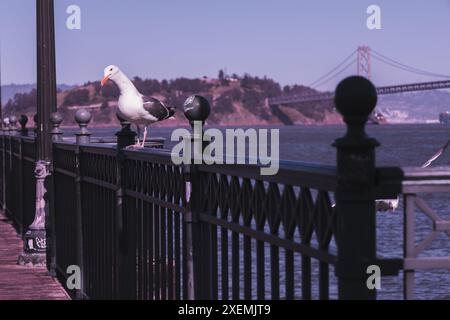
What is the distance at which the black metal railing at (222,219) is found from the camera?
370 centimetres

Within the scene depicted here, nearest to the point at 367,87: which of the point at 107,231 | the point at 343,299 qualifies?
the point at 343,299

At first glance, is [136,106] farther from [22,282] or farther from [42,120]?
[42,120]

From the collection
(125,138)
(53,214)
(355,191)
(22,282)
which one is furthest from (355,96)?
(53,214)

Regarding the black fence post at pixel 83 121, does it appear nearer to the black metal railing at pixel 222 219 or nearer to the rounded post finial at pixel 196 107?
the black metal railing at pixel 222 219

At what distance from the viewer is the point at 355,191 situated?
144 inches

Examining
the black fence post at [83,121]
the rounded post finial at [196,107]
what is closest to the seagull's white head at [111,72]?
the black fence post at [83,121]

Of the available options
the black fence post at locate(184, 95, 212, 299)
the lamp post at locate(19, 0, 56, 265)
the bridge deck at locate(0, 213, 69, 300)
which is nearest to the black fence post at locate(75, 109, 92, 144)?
the bridge deck at locate(0, 213, 69, 300)

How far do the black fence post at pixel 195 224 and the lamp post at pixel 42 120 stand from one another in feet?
22.6

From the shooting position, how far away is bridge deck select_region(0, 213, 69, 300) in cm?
1012

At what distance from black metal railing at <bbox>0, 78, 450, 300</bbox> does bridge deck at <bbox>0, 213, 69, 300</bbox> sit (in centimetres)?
23

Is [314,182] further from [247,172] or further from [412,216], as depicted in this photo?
[247,172]

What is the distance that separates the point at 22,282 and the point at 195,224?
593 cm

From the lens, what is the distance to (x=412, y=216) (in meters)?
3.80
